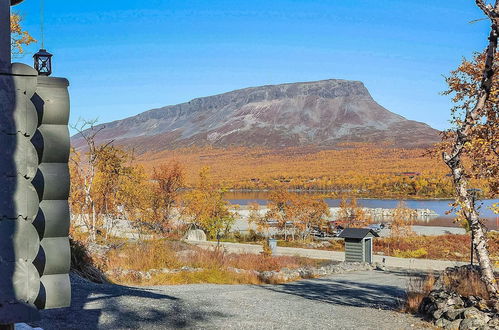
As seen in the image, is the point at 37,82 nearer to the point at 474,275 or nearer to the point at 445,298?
the point at 445,298

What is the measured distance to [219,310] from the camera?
9945 mm

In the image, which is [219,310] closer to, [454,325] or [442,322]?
[442,322]

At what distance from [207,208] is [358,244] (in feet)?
47.3

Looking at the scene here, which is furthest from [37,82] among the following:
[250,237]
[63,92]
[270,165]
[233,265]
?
[270,165]

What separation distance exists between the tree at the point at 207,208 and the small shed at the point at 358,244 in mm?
11723

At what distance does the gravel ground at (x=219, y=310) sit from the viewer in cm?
822

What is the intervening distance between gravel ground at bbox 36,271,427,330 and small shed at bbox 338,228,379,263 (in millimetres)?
10007

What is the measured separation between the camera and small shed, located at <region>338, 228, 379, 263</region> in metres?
24.3

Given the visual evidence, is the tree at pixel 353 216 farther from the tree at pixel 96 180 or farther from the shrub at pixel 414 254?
Result: the tree at pixel 96 180

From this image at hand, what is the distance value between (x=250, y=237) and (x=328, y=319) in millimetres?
30880

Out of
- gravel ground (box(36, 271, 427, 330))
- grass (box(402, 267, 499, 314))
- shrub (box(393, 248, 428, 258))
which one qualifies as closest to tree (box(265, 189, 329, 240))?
shrub (box(393, 248, 428, 258))

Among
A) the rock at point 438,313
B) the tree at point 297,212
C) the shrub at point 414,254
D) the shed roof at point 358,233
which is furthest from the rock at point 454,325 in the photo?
the tree at point 297,212

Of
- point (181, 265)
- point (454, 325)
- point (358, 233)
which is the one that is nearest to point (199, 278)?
point (181, 265)

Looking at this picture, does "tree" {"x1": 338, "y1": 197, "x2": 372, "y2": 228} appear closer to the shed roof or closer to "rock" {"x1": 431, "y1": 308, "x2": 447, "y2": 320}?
the shed roof
